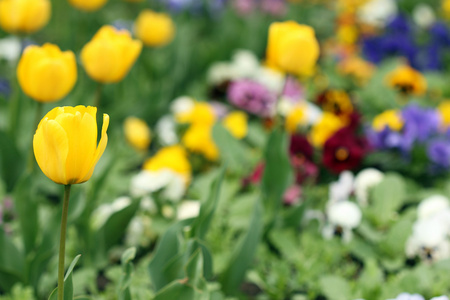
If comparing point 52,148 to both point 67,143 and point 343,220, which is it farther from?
point 343,220

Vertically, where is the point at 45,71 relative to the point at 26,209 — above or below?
above

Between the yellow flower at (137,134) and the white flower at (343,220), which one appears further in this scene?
the yellow flower at (137,134)

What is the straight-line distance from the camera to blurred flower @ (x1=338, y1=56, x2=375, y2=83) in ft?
10.2

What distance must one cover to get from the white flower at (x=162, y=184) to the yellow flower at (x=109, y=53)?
0.34m

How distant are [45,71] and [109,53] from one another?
183 millimetres

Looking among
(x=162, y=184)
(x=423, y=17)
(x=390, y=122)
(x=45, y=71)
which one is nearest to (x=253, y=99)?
(x=390, y=122)

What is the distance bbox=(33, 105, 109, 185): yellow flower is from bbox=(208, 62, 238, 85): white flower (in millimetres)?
2050

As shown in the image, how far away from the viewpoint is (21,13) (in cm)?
169

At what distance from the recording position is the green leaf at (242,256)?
4.30 ft

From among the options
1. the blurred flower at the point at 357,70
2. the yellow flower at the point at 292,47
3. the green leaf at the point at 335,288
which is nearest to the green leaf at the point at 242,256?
the green leaf at the point at 335,288

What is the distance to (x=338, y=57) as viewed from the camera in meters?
3.32

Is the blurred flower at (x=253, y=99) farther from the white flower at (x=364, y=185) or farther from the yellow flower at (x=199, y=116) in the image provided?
the white flower at (x=364, y=185)

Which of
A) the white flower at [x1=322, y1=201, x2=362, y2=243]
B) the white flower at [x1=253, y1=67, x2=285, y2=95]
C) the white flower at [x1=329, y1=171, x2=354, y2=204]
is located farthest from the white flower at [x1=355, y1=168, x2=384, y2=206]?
the white flower at [x1=253, y1=67, x2=285, y2=95]

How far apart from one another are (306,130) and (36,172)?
1.08m
